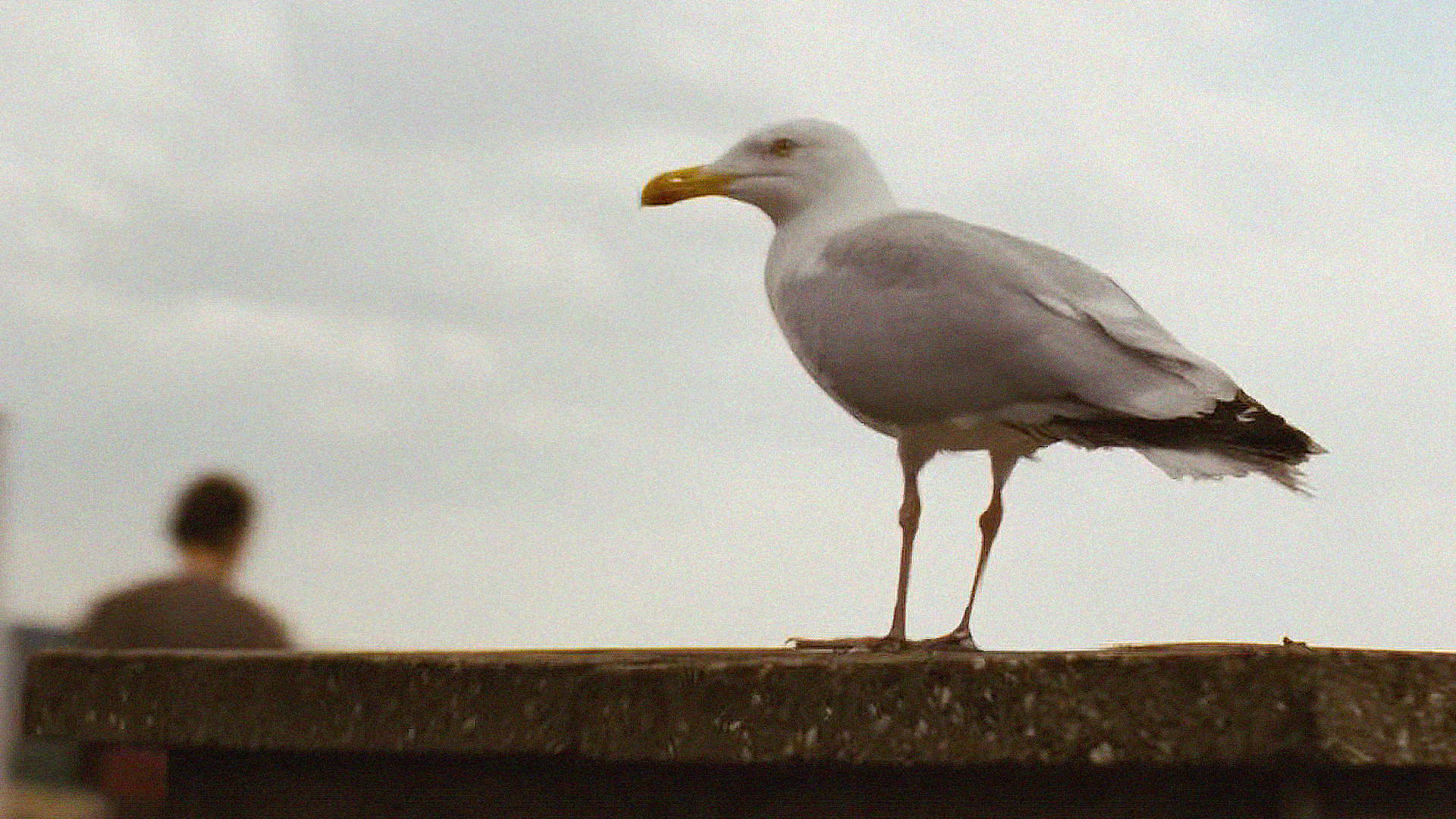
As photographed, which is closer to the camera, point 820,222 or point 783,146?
point 820,222

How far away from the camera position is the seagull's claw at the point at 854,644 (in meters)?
3.77

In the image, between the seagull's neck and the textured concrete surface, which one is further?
the seagull's neck

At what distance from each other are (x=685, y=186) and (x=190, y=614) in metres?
2.31

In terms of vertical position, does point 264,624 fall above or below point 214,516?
below

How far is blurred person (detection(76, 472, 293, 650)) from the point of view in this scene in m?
6.12

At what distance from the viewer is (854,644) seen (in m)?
3.85

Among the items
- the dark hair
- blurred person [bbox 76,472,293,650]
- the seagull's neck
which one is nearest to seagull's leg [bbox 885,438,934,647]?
the seagull's neck

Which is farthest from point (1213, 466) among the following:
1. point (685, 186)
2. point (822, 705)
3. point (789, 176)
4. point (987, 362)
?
point (685, 186)

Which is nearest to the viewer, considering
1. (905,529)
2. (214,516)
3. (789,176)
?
(905,529)

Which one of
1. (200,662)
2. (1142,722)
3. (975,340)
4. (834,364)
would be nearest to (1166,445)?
(975,340)

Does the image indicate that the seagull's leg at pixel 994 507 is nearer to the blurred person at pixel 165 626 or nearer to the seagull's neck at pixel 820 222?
the seagull's neck at pixel 820 222

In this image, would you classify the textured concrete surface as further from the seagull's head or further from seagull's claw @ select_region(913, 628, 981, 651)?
the seagull's head

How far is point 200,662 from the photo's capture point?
356 centimetres

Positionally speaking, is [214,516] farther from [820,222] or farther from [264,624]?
[820,222]
